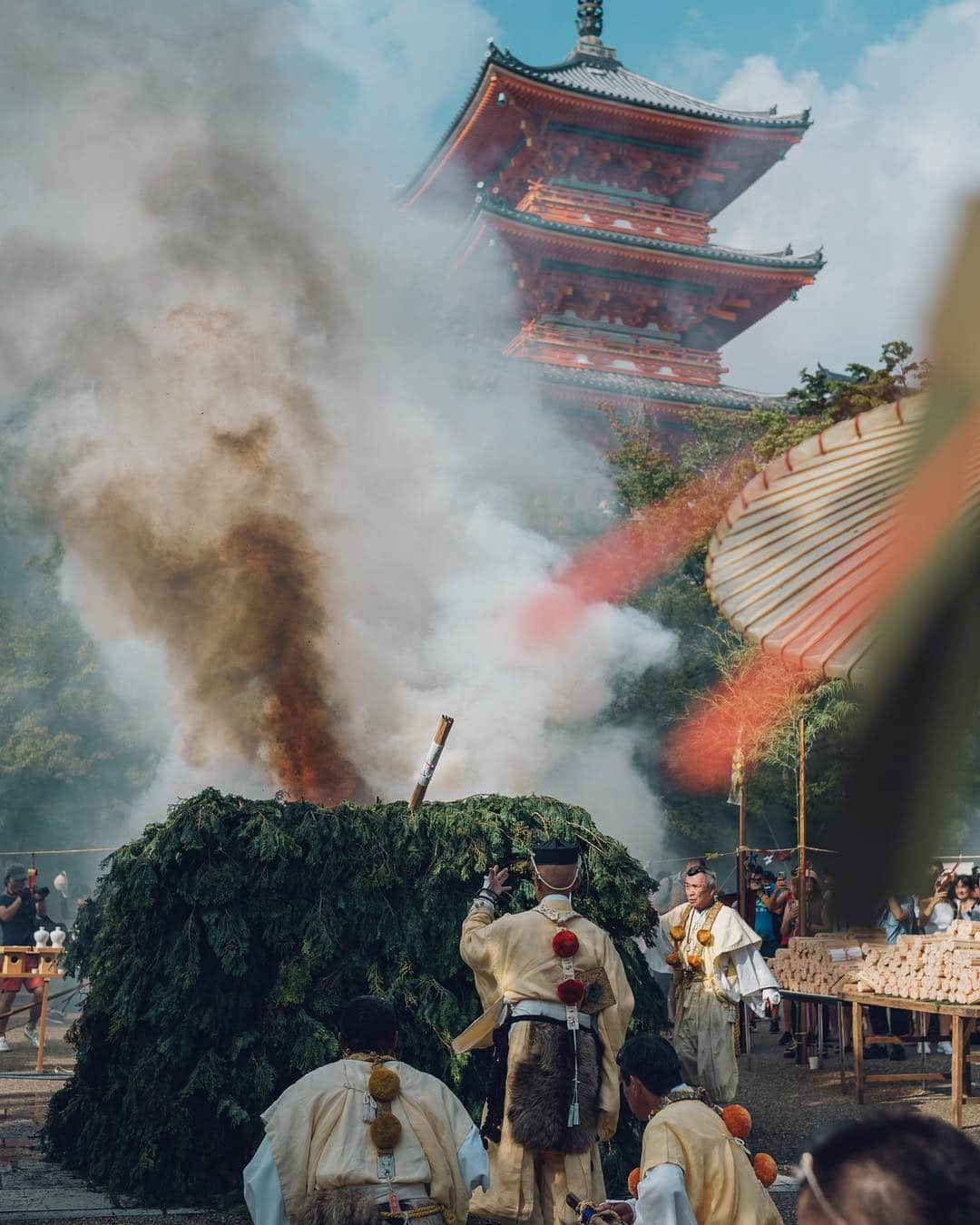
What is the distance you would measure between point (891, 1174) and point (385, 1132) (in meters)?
2.53

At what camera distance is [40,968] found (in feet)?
30.3

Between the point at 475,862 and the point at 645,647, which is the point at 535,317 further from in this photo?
the point at 475,862

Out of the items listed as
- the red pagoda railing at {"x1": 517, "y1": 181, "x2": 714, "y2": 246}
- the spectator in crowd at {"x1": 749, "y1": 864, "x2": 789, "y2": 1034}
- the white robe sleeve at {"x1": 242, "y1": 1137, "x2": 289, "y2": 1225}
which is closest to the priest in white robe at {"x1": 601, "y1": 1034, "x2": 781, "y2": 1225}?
the white robe sleeve at {"x1": 242, "y1": 1137, "x2": 289, "y2": 1225}

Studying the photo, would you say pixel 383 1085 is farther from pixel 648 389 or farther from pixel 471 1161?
pixel 648 389

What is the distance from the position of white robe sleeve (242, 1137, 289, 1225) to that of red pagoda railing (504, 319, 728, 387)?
22301 millimetres

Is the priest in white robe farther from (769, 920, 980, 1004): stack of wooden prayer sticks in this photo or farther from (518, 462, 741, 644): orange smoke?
(518, 462, 741, 644): orange smoke

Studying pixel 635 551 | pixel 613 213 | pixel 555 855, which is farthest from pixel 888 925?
pixel 613 213

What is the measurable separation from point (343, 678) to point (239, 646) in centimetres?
116

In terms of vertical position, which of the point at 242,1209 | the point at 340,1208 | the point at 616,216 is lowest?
the point at 242,1209

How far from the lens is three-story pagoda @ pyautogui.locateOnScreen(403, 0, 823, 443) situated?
84.3 ft

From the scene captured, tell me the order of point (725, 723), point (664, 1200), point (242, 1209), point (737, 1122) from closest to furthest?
point (664, 1200) < point (737, 1122) < point (242, 1209) < point (725, 723)

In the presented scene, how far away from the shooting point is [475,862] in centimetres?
637

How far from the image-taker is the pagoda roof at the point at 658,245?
2481cm

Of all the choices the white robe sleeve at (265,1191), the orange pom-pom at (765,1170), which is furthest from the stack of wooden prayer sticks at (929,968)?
the white robe sleeve at (265,1191)
